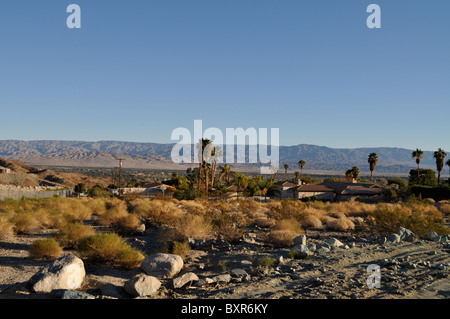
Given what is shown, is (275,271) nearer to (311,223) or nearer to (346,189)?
(311,223)

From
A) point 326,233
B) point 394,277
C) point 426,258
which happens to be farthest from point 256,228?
point 394,277

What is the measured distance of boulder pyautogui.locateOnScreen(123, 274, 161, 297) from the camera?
8359mm

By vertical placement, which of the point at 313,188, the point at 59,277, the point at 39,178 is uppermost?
the point at 59,277

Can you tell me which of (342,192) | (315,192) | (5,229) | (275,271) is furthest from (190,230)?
(315,192)

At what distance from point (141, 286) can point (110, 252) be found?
328cm

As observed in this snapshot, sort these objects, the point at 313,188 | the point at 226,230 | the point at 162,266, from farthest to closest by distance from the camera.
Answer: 1. the point at 313,188
2. the point at 226,230
3. the point at 162,266

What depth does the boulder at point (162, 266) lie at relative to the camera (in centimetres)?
1014

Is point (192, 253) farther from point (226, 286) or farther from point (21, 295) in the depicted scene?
point (21, 295)

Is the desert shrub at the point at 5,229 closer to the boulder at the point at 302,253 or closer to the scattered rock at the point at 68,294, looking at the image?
the scattered rock at the point at 68,294

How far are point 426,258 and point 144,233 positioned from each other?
12380 mm

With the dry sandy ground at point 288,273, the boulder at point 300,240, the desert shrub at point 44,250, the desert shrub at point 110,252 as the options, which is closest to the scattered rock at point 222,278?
the dry sandy ground at point 288,273

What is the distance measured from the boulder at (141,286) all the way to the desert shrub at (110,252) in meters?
2.21

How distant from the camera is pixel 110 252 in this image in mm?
11281

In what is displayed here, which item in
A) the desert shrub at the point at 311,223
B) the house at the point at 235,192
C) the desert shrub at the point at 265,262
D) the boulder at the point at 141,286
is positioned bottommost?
the house at the point at 235,192
